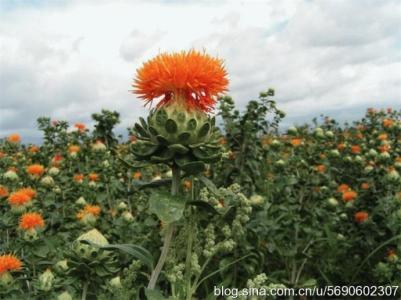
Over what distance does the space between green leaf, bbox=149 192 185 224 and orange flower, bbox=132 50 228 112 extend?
313 mm

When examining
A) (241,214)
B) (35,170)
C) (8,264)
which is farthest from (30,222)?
(35,170)

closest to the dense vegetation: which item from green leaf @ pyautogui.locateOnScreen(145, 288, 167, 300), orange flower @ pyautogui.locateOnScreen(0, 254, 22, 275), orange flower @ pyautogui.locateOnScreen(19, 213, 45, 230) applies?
orange flower @ pyautogui.locateOnScreen(19, 213, 45, 230)

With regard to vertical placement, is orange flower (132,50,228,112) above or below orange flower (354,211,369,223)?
above

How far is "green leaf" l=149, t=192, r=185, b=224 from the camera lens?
65.4 inches

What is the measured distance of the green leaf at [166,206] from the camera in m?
1.66

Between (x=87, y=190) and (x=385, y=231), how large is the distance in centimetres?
231

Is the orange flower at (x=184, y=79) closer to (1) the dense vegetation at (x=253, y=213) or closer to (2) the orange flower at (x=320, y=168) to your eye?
(1) the dense vegetation at (x=253, y=213)

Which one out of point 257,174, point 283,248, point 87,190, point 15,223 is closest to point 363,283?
point 283,248

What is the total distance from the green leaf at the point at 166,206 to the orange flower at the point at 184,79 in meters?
0.31

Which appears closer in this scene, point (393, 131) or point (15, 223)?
point (15, 223)

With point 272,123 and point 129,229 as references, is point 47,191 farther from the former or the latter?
point 272,123

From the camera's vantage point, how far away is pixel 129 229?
12.8 feet

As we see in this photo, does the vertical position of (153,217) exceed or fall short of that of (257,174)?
it falls short

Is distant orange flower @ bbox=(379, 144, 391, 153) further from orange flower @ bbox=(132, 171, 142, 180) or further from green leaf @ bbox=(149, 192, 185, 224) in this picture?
green leaf @ bbox=(149, 192, 185, 224)
